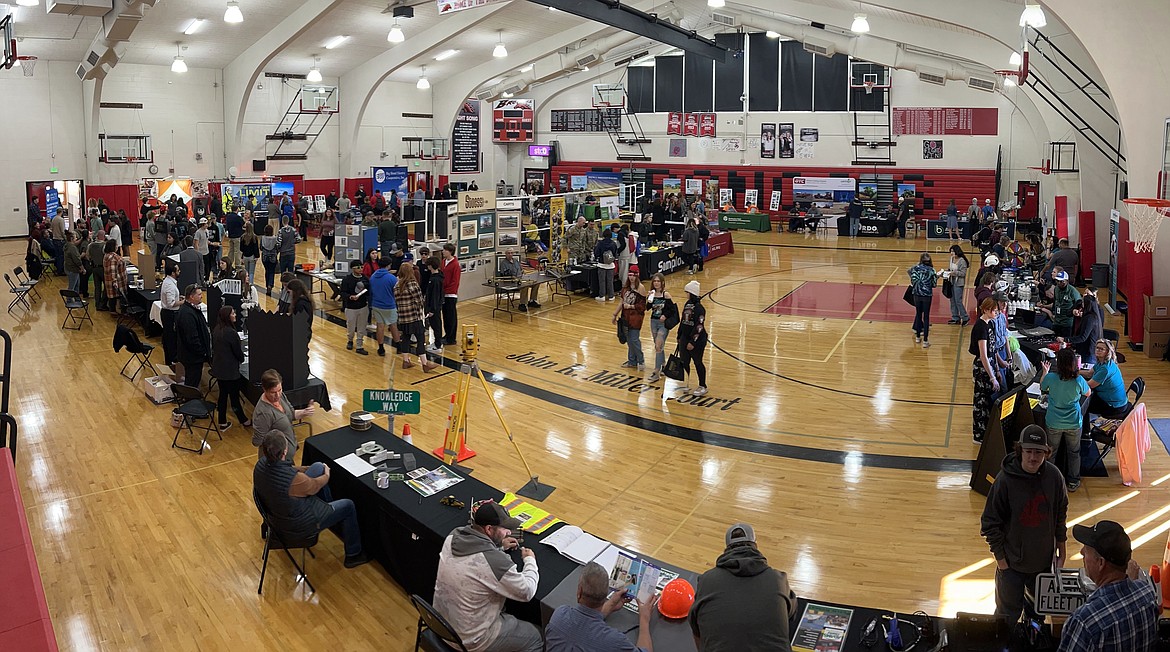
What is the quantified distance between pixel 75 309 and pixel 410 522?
1169 cm

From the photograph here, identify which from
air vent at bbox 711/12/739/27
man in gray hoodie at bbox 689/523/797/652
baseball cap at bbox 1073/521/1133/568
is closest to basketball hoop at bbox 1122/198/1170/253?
baseball cap at bbox 1073/521/1133/568

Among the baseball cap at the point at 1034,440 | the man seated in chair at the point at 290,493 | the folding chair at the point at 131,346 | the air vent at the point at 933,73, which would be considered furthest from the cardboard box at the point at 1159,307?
the folding chair at the point at 131,346

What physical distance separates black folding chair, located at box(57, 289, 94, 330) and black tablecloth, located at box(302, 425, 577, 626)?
8884 mm

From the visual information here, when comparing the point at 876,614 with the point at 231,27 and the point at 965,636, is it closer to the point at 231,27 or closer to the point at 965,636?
the point at 965,636

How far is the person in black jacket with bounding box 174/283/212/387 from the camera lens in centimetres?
859

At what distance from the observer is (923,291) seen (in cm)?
1181

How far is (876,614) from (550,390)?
6.10 meters

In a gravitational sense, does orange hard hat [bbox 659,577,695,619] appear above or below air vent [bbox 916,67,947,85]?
below

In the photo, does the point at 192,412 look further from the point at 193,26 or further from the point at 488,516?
the point at 193,26

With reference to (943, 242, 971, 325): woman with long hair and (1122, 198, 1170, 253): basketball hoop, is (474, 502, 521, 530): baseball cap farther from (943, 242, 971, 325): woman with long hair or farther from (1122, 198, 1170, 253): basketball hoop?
(943, 242, 971, 325): woman with long hair

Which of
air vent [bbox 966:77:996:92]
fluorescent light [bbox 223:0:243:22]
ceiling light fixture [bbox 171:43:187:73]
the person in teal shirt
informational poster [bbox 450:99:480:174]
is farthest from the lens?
informational poster [bbox 450:99:480:174]

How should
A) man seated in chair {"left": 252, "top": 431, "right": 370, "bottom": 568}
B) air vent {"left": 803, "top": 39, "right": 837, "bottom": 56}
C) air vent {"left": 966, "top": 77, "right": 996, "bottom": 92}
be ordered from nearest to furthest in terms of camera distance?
man seated in chair {"left": 252, "top": 431, "right": 370, "bottom": 568} → air vent {"left": 966, "top": 77, "right": 996, "bottom": 92} → air vent {"left": 803, "top": 39, "right": 837, "bottom": 56}

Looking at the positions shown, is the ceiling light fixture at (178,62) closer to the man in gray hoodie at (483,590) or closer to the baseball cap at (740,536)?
the man in gray hoodie at (483,590)

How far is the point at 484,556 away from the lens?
400cm
